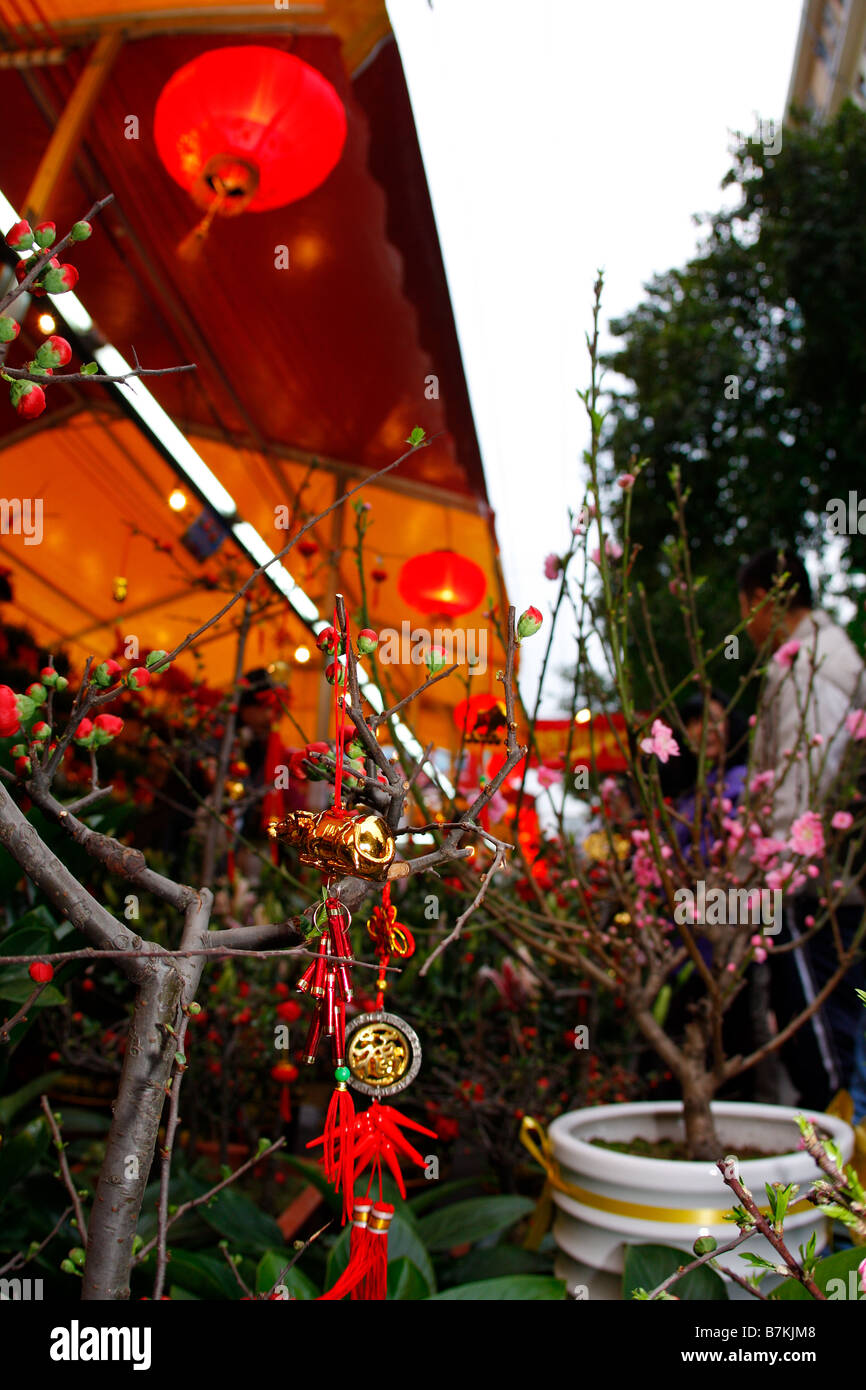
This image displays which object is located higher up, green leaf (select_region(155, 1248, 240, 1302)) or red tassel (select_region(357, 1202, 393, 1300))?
red tassel (select_region(357, 1202, 393, 1300))

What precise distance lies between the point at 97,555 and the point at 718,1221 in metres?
5.58

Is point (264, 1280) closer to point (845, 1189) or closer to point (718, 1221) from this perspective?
point (718, 1221)

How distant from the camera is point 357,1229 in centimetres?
78

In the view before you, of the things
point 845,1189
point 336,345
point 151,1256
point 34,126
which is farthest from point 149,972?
point 336,345

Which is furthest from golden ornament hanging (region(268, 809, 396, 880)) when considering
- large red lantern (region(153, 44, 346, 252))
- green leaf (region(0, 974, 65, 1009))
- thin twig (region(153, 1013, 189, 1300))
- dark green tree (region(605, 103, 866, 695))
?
dark green tree (region(605, 103, 866, 695))

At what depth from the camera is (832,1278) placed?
959mm

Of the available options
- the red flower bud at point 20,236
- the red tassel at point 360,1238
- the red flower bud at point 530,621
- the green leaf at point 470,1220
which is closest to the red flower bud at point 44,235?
the red flower bud at point 20,236

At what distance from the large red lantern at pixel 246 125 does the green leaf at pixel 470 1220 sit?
2634 mm

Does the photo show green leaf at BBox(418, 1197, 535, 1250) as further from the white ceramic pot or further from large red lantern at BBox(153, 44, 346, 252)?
large red lantern at BBox(153, 44, 346, 252)

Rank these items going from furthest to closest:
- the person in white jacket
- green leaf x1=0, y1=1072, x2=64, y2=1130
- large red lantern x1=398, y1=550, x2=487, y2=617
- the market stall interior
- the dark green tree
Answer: the dark green tree → large red lantern x1=398, y1=550, x2=487, y2=617 → the market stall interior → the person in white jacket → green leaf x1=0, y1=1072, x2=64, y2=1130

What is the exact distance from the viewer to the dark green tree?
23.2 ft

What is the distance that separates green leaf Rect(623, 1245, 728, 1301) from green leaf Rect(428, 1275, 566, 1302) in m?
0.10

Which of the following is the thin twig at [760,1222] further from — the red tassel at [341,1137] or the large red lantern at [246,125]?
the large red lantern at [246,125]

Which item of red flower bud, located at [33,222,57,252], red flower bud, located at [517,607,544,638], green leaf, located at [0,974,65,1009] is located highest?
red flower bud, located at [33,222,57,252]
